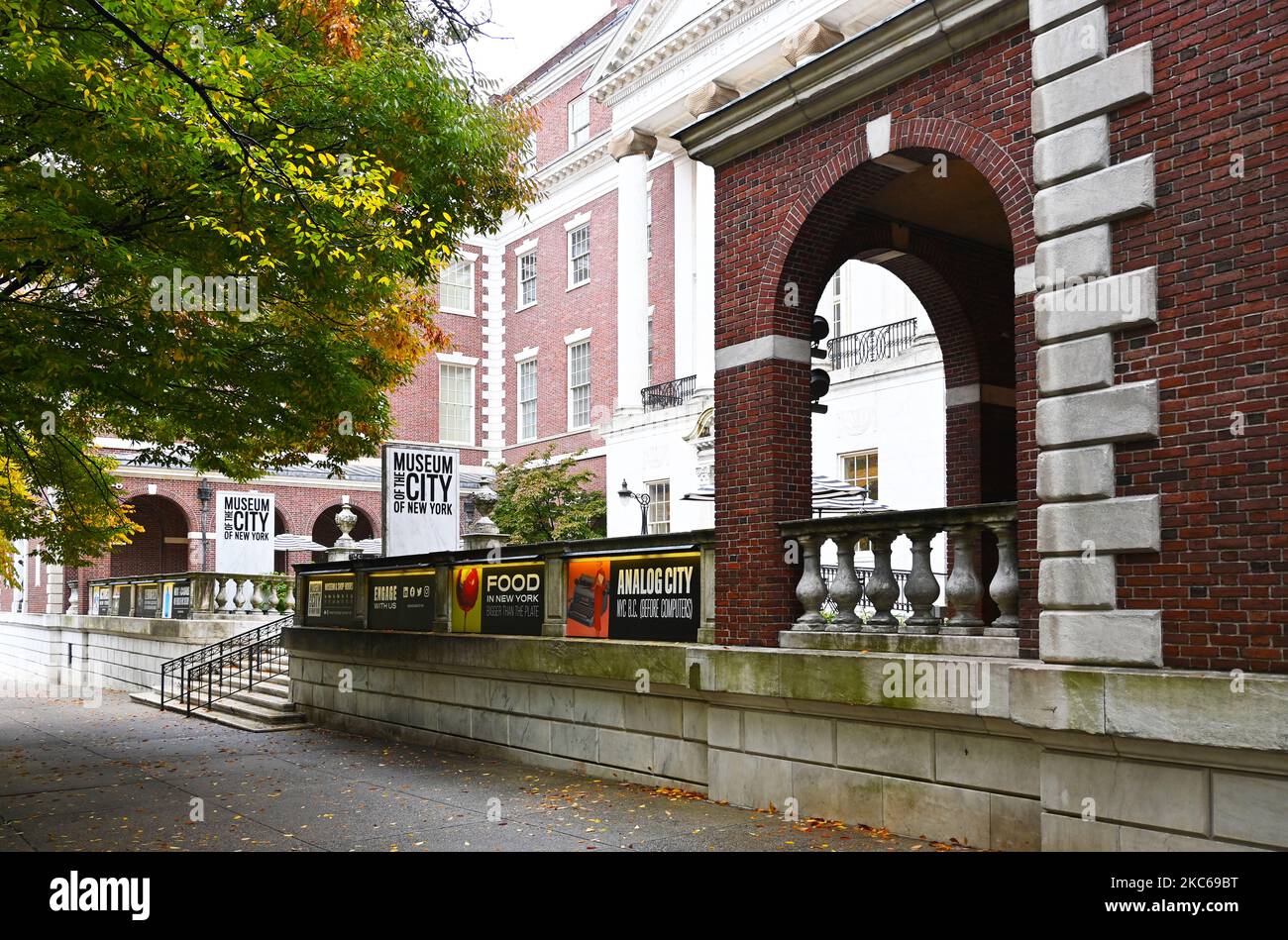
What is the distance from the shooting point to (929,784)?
368 inches

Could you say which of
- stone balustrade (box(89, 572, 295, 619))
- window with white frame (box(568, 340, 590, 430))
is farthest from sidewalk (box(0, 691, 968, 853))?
window with white frame (box(568, 340, 590, 430))

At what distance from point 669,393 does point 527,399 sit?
11888 millimetres

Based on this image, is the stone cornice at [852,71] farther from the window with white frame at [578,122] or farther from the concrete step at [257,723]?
the window with white frame at [578,122]

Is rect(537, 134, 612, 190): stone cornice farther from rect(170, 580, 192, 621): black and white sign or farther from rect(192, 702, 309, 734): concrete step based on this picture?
rect(192, 702, 309, 734): concrete step

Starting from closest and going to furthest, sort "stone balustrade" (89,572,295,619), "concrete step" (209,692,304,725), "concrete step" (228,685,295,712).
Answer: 1. "concrete step" (209,692,304,725)
2. "concrete step" (228,685,295,712)
3. "stone balustrade" (89,572,295,619)

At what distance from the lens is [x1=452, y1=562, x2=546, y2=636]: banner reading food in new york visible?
14.3 m

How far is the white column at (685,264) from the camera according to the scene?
35594mm

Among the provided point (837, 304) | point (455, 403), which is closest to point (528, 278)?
point (455, 403)

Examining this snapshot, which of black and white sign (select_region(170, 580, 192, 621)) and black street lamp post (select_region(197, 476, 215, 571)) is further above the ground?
black street lamp post (select_region(197, 476, 215, 571))

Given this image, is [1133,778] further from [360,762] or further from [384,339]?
[384,339]

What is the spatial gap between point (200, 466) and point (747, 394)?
29.1ft

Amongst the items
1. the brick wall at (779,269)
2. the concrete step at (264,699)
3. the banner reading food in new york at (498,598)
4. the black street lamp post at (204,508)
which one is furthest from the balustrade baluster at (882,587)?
the black street lamp post at (204,508)

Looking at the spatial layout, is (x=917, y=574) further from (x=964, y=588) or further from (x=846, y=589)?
(x=846, y=589)

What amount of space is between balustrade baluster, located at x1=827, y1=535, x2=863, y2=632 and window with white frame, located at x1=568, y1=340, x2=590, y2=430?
3188 centimetres
